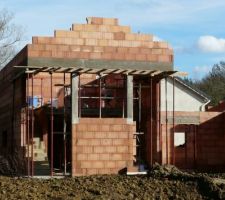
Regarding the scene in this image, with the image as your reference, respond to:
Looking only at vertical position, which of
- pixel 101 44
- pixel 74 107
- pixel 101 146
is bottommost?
pixel 101 146

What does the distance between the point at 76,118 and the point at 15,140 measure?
4.61 metres

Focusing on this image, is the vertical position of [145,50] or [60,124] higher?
[145,50]

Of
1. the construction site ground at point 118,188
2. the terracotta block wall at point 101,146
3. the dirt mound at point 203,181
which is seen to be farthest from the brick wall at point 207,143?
the construction site ground at point 118,188

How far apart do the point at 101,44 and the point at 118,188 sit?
21.1ft

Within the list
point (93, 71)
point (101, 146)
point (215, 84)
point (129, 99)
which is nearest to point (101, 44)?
point (93, 71)

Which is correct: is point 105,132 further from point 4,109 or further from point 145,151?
point 4,109

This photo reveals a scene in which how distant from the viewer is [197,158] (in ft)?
69.4

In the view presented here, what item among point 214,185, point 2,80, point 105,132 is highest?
point 2,80

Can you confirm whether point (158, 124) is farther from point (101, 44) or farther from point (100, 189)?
point (100, 189)

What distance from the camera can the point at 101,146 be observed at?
53.2 feet

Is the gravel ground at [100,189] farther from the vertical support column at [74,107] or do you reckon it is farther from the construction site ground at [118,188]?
the vertical support column at [74,107]

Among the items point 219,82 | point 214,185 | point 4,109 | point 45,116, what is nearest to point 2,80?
point 4,109

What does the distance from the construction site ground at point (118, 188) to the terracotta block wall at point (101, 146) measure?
2.09 metres

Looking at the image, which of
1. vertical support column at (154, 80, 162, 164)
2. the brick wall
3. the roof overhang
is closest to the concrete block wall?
the roof overhang
